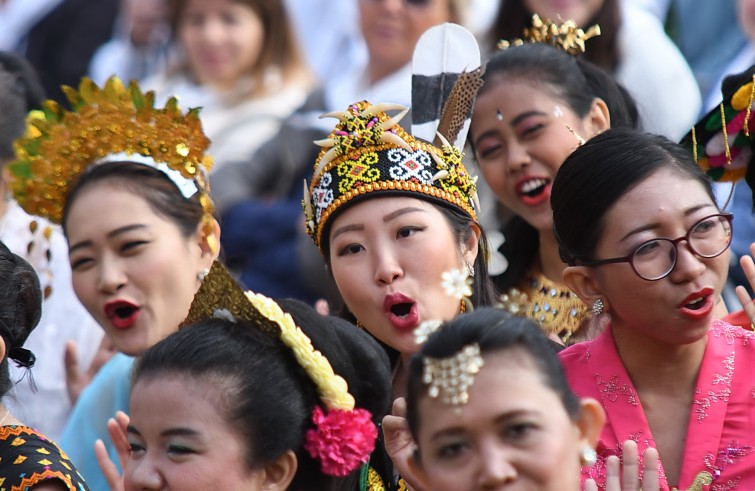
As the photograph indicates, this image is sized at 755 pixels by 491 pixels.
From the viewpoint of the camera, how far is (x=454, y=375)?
3.02 metres

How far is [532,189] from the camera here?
4.64 metres

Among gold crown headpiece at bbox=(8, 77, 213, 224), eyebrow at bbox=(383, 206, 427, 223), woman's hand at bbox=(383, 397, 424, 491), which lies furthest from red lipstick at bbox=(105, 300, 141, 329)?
woman's hand at bbox=(383, 397, 424, 491)

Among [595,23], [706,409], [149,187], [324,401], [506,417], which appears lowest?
[506,417]

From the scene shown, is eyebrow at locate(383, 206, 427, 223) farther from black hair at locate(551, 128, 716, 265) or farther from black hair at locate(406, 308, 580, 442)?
black hair at locate(406, 308, 580, 442)

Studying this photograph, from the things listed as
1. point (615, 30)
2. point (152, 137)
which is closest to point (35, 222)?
point (152, 137)

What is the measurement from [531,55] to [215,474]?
6.54ft

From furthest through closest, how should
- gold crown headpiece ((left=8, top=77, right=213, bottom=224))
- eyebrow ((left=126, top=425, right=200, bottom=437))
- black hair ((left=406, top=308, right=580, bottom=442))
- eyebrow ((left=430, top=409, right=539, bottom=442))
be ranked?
gold crown headpiece ((left=8, top=77, right=213, bottom=224))
eyebrow ((left=126, top=425, right=200, bottom=437))
black hair ((left=406, top=308, right=580, bottom=442))
eyebrow ((left=430, top=409, right=539, bottom=442))

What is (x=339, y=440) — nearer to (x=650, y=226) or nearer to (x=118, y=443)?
(x=650, y=226)

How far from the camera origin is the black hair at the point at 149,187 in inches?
189

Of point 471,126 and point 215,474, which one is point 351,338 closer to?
point 215,474

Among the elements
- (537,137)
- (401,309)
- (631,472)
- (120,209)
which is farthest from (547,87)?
(631,472)

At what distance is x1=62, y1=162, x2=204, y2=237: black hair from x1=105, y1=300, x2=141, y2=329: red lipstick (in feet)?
1.00

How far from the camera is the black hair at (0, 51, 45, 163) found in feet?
18.9

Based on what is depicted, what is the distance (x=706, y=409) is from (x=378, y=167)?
3.98 feet
